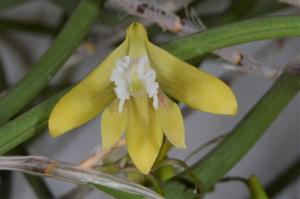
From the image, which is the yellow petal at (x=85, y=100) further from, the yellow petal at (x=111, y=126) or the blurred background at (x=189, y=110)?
the blurred background at (x=189, y=110)

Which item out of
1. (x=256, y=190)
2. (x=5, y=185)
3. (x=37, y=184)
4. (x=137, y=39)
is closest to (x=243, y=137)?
(x=256, y=190)

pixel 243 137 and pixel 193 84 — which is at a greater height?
pixel 193 84

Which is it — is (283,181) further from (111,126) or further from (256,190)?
(111,126)

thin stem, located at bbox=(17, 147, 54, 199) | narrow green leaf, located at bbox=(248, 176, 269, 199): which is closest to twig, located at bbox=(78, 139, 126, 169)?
narrow green leaf, located at bbox=(248, 176, 269, 199)

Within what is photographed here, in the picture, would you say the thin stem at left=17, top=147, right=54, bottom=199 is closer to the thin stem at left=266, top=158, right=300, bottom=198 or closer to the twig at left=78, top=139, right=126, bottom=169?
the twig at left=78, top=139, right=126, bottom=169

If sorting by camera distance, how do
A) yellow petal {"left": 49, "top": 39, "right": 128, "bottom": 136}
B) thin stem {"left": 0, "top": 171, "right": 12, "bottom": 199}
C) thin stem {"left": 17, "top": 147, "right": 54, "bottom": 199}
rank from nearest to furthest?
1. yellow petal {"left": 49, "top": 39, "right": 128, "bottom": 136}
2. thin stem {"left": 17, "top": 147, "right": 54, "bottom": 199}
3. thin stem {"left": 0, "top": 171, "right": 12, "bottom": 199}
